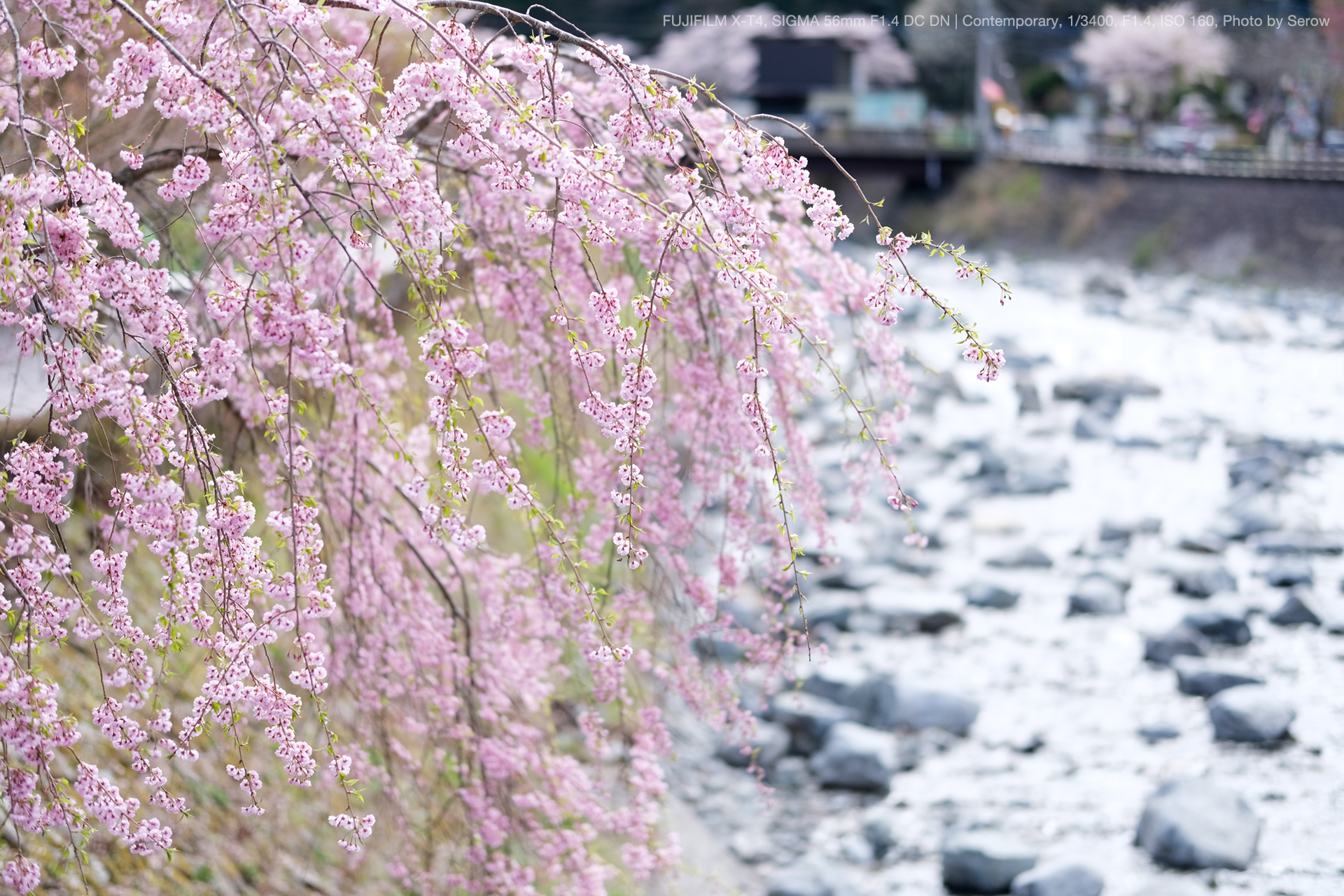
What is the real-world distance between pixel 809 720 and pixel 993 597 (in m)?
2.61

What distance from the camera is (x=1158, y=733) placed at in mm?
7047

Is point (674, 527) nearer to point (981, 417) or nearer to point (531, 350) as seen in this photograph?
point (531, 350)

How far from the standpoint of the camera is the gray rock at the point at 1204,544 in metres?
9.51

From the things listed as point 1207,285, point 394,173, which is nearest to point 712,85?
point 394,173

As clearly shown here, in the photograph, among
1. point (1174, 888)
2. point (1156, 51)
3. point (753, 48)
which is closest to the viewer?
point (1174, 888)

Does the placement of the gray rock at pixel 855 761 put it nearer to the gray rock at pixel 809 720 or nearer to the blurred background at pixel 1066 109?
the gray rock at pixel 809 720

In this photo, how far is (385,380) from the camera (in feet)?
11.5

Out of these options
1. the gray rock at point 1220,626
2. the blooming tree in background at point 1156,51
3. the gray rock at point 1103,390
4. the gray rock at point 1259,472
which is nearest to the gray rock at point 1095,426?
the gray rock at point 1103,390

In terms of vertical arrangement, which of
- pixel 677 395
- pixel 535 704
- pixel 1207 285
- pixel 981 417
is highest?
pixel 1207 285

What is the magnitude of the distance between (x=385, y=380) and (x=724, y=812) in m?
4.52

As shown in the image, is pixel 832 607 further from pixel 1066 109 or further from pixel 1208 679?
pixel 1066 109

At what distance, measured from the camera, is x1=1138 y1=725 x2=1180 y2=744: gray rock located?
7008mm

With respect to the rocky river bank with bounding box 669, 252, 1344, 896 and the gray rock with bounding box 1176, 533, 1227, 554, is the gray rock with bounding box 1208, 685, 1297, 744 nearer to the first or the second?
the rocky river bank with bounding box 669, 252, 1344, 896

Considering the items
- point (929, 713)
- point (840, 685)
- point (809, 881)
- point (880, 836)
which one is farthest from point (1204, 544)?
point (809, 881)
